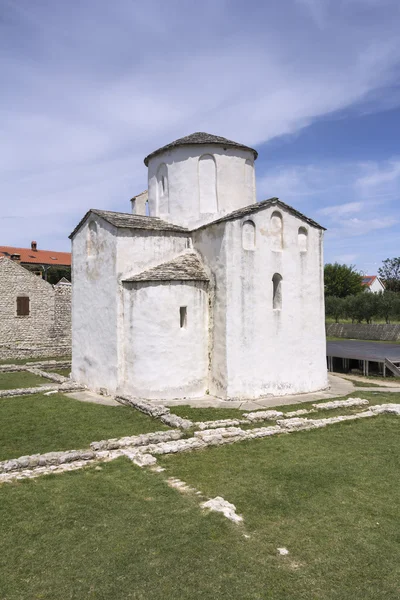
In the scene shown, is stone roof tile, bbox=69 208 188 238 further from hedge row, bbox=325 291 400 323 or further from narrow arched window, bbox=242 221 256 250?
hedge row, bbox=325 291 400 323

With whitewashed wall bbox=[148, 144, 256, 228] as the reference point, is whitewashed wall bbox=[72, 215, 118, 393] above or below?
below

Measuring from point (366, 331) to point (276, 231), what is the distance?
22.0 m

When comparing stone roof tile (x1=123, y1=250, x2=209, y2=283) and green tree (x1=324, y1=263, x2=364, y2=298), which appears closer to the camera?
stone roof tile (x1=123, y1=250, x2=209, y2=283)

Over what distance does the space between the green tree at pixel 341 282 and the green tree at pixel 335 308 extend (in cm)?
1441

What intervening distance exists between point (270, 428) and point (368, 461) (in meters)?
2.41

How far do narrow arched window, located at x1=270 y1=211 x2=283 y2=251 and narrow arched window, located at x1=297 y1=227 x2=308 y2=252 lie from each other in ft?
2.64

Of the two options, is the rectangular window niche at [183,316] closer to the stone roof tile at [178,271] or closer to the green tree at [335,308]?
the stone roof tile at [178,271]

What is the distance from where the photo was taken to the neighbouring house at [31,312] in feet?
90.7

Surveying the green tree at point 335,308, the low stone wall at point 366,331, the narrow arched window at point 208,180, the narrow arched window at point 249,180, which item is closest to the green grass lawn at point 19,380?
the narrow arched window at point 208,180

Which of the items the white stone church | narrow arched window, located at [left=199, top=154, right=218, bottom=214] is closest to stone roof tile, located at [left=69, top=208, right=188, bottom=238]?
the white stone church

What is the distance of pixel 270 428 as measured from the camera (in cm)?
1033

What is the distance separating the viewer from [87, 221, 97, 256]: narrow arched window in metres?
15.1

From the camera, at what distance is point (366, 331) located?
33.5 meters

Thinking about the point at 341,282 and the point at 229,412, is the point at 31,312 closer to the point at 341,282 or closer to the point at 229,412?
the point at 229,412
